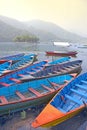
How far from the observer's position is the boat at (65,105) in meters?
9.07

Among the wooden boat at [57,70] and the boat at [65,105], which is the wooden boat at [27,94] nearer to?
the boat at [65,105]

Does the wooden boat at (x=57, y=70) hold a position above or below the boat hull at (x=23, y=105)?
above

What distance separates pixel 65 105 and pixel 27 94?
2800 mm

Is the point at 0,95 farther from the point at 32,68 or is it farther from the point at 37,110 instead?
the point at 32,68

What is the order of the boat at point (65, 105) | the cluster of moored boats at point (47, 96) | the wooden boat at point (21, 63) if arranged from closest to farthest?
1. the boat at point (65, 105)
2. the cluster of moored boats at point (47, 96)
3. the wooden boat at point (21, 63)

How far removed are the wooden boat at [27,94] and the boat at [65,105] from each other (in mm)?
1080

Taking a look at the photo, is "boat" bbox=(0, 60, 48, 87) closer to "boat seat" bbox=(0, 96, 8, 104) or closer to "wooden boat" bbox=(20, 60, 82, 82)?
"wooden boat" bbox=(20, 60, 82, 82)

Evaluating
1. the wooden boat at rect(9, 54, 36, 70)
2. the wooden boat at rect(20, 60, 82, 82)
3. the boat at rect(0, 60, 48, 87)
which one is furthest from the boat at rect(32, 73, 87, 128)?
the wooden boat at rect(9, 54, 36, 70)

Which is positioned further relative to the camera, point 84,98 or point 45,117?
point 84,98

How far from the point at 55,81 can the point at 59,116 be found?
19.9 feet

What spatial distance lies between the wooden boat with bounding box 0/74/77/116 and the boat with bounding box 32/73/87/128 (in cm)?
108

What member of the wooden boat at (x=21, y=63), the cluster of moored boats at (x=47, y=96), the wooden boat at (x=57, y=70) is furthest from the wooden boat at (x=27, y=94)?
the wooden boat at (x=21, y=63)

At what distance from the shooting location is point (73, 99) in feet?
37.8

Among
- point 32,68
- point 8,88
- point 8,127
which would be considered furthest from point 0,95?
point 32,68
